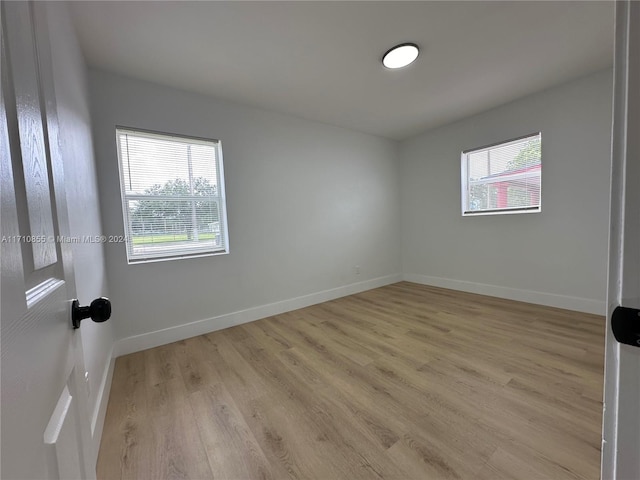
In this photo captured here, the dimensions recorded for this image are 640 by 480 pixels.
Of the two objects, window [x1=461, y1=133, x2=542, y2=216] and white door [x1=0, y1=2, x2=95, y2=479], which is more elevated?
window [x1=461, y1=133, x2=542, y2=216]

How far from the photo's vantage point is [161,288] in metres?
2.47

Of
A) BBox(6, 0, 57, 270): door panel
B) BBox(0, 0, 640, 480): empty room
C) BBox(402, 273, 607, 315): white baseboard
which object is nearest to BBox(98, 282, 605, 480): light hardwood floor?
BBox(0, 0, 640, 480): empty room

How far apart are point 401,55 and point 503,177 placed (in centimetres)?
228

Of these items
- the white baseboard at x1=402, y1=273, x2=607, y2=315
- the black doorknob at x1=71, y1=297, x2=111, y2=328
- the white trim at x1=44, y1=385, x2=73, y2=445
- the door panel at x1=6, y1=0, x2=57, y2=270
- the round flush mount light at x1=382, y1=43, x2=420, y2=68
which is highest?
the round flush mount light at x1=382, y1=43, x2=420, y2=68

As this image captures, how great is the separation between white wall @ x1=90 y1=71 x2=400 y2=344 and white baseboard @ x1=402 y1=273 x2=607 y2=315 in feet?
2.77

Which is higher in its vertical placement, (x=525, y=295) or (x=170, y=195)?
(x=170, y=195)

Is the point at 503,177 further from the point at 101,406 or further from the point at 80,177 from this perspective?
the point at 101,406

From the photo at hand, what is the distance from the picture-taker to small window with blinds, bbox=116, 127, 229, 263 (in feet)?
7.75

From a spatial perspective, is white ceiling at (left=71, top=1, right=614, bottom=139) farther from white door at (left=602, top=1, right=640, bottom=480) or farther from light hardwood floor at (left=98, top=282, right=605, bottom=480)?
light hardwood floor at (left=98, top=282, right=605, bottom=480)

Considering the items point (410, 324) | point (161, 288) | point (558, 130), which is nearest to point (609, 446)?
point (410, 324)

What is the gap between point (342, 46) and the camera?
204 centimetres

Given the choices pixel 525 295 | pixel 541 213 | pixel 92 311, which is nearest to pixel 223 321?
pixel 92 311

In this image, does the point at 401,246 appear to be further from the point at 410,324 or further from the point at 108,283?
the point at 108,283

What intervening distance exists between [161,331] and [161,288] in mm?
416
